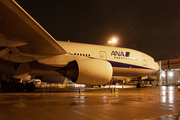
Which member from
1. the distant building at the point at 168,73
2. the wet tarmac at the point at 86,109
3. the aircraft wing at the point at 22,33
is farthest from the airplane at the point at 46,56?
the distant building at the point at 168,73

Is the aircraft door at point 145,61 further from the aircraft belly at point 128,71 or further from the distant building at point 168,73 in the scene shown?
the distant building at point 168,73

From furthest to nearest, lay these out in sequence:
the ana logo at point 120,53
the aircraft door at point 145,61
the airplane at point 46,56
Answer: the aircraft door at point 145,61
the ana logo at point 120,53
the airplane at point 46,56

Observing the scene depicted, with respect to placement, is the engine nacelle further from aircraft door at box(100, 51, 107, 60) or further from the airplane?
aircraft door at box(100, 51, 107, 60)

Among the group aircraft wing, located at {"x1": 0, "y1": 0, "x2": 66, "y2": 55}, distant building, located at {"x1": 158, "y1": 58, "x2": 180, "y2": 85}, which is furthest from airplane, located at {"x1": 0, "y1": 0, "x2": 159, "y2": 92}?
distant building, located at {"x1": 158, "y1": 58, "x2": 180, "y2": 85}

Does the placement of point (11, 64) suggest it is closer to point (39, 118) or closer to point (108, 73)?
point (108, 73)

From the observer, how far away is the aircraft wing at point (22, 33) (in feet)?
20.7

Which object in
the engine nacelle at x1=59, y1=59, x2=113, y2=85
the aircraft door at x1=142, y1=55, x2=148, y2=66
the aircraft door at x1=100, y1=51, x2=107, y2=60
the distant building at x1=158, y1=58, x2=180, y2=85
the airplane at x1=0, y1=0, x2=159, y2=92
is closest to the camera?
the airplane at x1=0, y1=0, x2=159, y2=92

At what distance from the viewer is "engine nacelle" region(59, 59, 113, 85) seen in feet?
33.3

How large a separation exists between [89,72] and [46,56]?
124 inches

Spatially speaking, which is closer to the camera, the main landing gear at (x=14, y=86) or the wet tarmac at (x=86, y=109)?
the wet tarmac at (x=86, y=109)

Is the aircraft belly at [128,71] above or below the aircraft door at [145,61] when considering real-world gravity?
below

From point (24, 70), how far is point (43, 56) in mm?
2229

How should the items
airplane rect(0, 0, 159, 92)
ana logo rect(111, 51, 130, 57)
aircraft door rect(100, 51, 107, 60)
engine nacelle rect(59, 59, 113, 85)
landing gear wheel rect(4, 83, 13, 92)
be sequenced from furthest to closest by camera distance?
ana logo rect(111, 51, 130, 57), aircraft door rect(100, 51, 107, 60), landing gear wheel rect(4, 83, 13, 92), engine nacelle rect(59, 59, 113, 85), airplane rect(0, 0, 159, 92)

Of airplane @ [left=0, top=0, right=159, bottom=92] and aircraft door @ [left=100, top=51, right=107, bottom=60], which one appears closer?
airplane @ [left=0, top=0, right=159, bottom=92]
